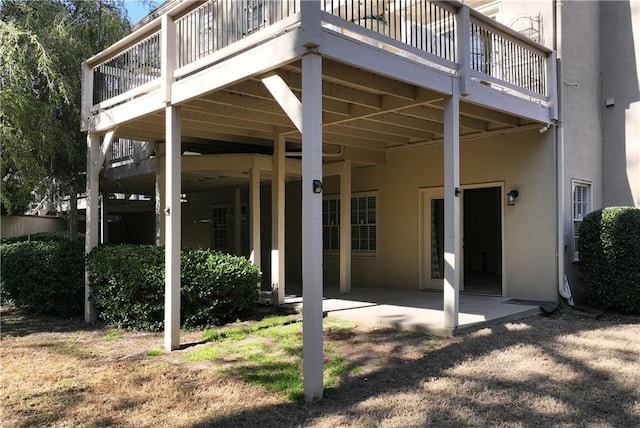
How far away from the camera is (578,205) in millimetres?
9188

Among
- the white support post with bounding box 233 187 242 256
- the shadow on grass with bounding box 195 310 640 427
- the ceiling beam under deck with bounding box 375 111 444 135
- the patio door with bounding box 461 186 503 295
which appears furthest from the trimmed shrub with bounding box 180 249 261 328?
the patio door with bounding box 461 186 503 295

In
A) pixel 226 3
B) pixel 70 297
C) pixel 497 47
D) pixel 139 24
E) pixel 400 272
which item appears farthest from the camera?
pixel 139 24

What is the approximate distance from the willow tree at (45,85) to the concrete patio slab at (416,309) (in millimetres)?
4745

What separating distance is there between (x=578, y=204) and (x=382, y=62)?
5.65 metres

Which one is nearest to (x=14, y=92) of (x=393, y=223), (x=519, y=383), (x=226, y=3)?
(x=226, y=3)

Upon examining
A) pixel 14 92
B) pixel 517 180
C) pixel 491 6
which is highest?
pixel 491 6

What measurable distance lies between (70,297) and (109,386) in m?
4.26

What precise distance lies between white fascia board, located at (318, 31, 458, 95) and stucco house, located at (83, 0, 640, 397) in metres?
0.02

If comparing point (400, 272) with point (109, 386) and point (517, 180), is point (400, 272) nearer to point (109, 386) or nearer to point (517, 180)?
point (517, 180)

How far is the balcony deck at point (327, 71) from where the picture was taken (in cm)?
522

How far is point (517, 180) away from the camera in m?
8.72

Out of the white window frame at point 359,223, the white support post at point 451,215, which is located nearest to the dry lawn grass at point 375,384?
the white support post at point 451,215

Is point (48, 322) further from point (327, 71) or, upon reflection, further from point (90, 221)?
point (327, 71)

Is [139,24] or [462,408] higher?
[139,24]
